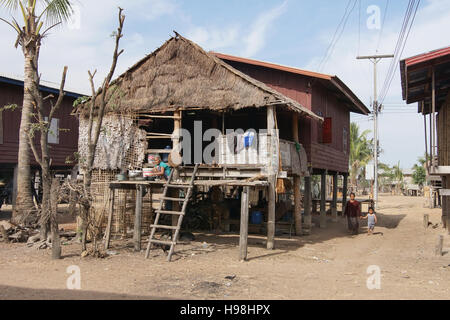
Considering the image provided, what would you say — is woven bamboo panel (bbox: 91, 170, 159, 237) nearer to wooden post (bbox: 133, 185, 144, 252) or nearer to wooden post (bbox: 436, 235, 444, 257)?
wooden post (bbox: 133, 185, 144, 252)

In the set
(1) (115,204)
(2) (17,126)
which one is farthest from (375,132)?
(2) (17,126)

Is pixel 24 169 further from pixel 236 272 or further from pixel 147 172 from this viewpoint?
pixel 236 272

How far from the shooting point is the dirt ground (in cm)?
687

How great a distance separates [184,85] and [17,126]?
31.1 ft

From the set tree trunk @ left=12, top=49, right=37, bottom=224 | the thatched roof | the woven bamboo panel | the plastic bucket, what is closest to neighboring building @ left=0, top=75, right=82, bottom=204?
tree trunk @ left=12, top=49, right=37, bottom=224

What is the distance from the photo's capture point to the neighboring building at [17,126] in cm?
1705

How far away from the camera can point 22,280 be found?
7.62 metres

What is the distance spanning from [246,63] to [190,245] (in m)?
7.88

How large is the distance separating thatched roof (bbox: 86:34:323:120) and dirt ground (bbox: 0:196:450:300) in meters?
4.22

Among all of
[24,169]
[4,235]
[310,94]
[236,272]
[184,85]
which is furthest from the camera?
[310,94]

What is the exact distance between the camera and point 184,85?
12500mm

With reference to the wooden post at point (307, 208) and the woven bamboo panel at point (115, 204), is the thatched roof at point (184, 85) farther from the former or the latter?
the wooden post at point (307, 208)
